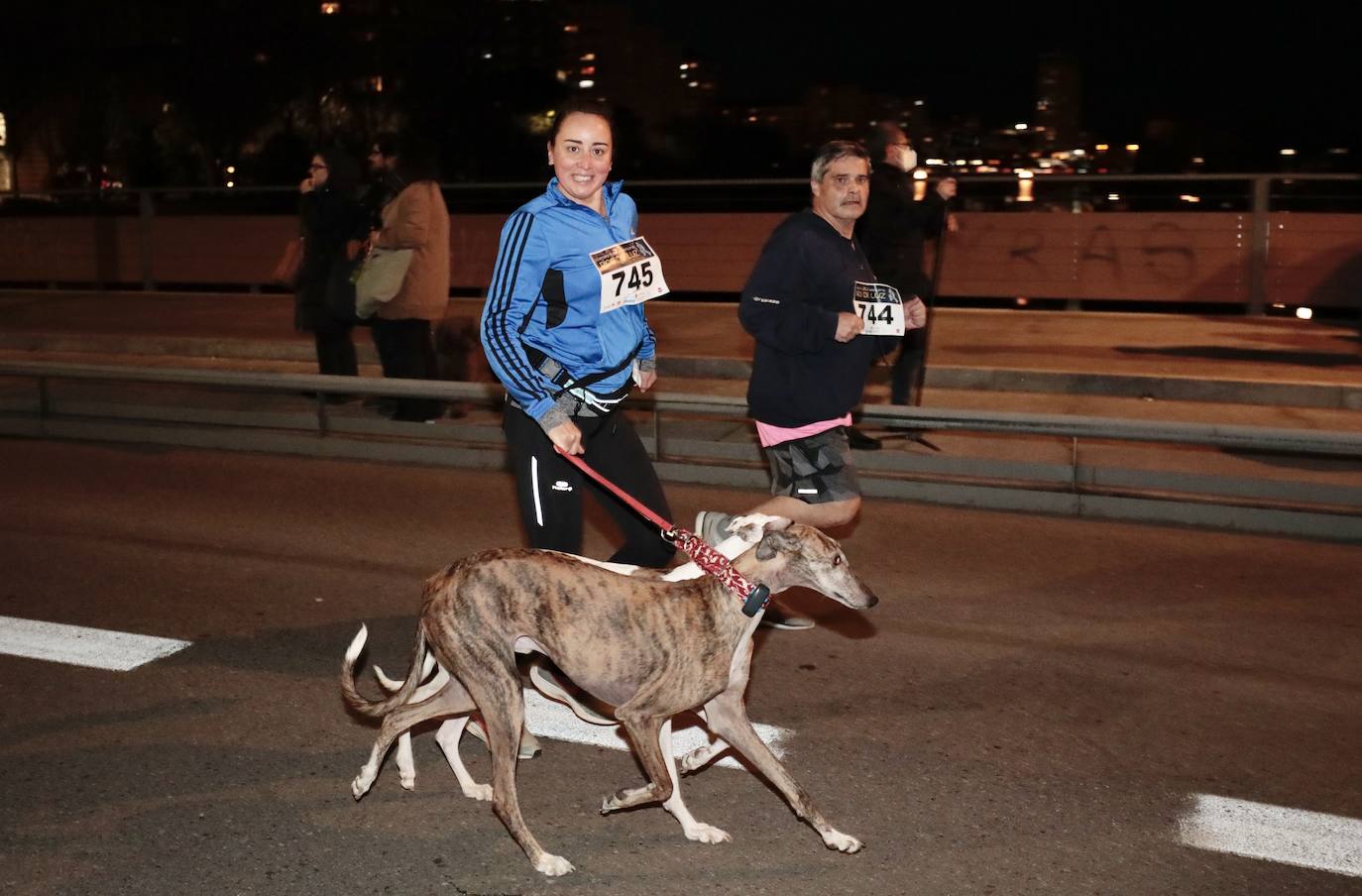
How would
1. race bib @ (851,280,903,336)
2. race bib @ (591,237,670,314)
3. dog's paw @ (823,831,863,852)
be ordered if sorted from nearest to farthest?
1. dog's paw @ (823,831,863,852)
2. race bib @ (591,237,670,314)
3. race bib @ (851,280,903,336)

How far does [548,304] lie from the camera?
4984 mm

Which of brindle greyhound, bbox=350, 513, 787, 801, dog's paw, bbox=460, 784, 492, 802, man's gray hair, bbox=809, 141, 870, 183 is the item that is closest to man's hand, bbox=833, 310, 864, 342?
man's gray hair, bbox=809, 141, 870, 183

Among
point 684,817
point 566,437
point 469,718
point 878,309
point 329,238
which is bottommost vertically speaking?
point 684,817

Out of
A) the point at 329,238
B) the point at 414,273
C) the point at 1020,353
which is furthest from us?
the point at 1020,353

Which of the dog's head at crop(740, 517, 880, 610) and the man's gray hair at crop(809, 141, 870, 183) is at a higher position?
the man's gray hair at crop(809, 141, 870, 183)

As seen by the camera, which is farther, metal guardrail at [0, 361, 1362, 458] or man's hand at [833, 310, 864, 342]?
metal guardrail at [0, 361, 1362, 458]

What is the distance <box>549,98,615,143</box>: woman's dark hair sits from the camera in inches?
199

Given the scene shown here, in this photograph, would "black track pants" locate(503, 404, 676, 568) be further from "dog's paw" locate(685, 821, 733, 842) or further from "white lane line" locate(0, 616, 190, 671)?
"white lane line" locate(0, 616, 190, 671)

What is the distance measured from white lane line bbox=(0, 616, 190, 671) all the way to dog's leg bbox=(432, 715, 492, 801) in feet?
7.08

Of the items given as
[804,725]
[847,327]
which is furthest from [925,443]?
[804,725]

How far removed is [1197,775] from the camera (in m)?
5.27

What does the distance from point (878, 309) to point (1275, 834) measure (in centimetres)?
267

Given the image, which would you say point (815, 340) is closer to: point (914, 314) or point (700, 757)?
point (914, 314)

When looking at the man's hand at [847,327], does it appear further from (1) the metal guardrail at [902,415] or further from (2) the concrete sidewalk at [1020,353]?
(2) the concrete sidewalk at [1020,353]
